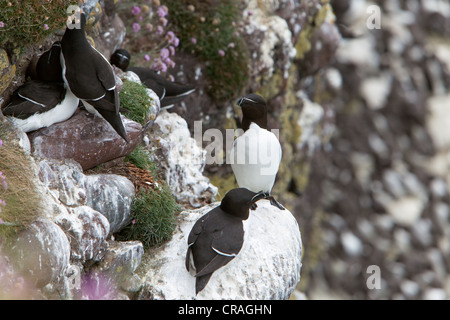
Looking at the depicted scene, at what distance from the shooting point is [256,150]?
507cm

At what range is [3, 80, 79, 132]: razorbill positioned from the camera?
14.3ft

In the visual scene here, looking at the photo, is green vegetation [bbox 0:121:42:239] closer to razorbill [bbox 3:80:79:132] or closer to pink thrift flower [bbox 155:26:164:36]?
razorbill [bbox 3:80:79:132]

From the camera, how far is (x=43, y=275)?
3545 mm

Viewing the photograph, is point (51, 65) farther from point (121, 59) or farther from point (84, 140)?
point (121, 59)

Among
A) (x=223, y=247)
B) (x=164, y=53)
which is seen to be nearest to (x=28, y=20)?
(x=223, y=247)

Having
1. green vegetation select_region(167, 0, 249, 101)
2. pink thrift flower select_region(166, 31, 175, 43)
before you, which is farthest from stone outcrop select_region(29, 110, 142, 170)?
green vegetation select_region(167, 0, 249, 101)

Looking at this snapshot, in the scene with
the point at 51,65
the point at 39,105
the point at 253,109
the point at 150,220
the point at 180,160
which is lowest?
the point at 180,160

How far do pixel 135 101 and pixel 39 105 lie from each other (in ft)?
3.68

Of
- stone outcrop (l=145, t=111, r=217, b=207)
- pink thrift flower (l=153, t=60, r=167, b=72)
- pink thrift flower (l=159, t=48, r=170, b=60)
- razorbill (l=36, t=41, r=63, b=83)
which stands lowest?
stone outcrop (l=145, t=111, r=217, b=207)

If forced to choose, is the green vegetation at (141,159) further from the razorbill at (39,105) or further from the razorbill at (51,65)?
the razorbill at (51,65)

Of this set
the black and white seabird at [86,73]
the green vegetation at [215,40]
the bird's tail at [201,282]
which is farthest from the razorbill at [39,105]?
the green vegetation at [215,40]

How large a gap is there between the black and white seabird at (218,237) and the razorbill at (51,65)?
5.19 feet

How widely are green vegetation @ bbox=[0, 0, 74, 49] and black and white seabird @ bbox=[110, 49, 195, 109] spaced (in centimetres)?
128

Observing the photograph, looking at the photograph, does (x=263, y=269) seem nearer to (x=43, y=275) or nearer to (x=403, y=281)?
(x=43, y=275)
